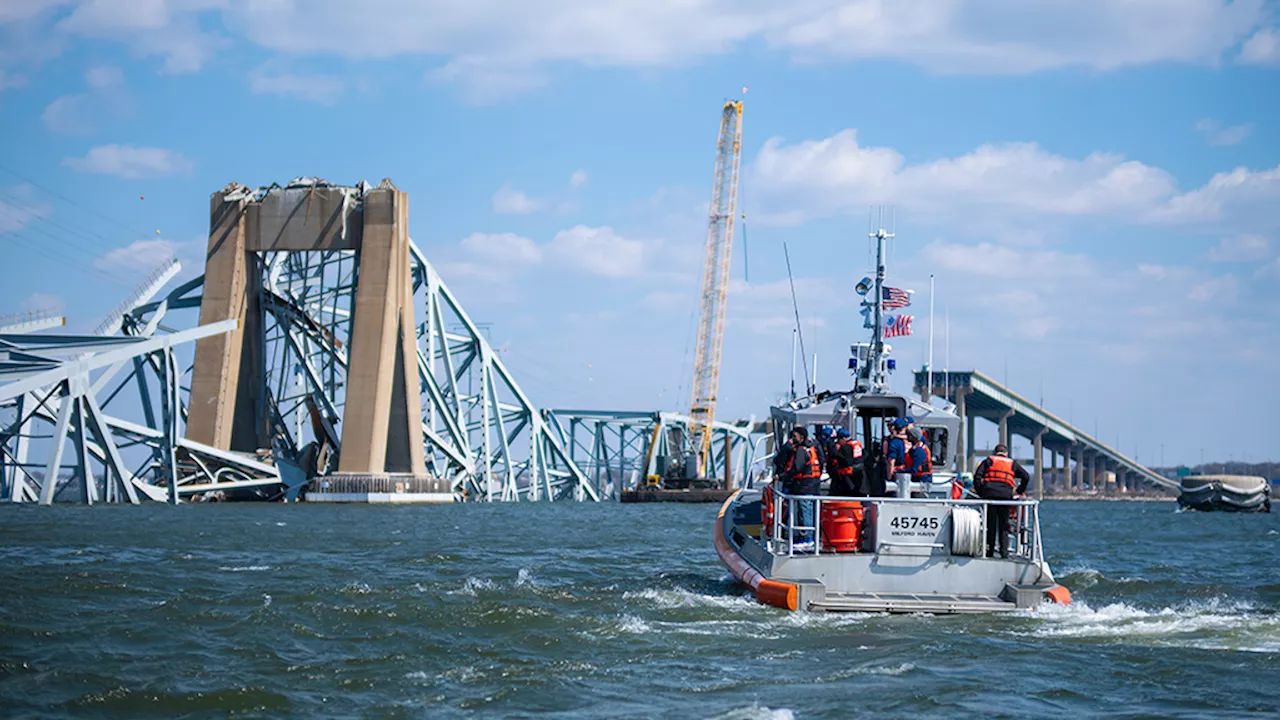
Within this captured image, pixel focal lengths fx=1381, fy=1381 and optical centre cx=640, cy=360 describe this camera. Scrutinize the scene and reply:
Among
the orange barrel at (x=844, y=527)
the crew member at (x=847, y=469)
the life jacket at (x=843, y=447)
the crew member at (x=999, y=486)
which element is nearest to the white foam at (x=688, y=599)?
the orange barrel at (x=844, y=527)

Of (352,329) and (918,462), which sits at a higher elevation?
(352,329)

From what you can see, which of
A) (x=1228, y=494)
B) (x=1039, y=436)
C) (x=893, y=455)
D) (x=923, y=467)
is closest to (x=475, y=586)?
(x=893, y=455)

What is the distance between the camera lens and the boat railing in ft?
60.2

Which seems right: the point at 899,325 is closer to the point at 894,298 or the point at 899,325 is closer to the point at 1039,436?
the point at 894,298

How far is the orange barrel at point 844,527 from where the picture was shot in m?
18.9

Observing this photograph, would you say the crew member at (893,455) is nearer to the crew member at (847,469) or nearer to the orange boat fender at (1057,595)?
the crew member at (847,469)

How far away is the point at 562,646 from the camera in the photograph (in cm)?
1645

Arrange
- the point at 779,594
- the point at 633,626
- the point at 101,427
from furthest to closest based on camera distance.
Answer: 1. the point at 101,427
2. the point at 779,594
3. the point at 633,626

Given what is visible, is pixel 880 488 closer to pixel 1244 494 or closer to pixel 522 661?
pixel 522 661

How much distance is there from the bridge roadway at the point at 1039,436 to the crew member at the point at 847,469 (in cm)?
5886

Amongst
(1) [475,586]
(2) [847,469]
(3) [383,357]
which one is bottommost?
(1) [475,586]

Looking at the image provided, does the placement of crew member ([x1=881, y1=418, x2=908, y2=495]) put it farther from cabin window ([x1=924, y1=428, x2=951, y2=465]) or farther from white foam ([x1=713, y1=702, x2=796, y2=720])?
white foam ([x1=713, y1=702, x2=796, y2=720])

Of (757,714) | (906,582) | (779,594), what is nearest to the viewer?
(757,714)

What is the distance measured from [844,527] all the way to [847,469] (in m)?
1.16
